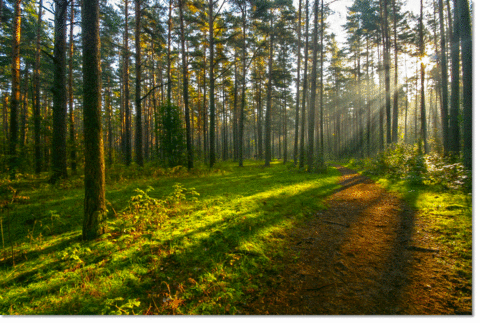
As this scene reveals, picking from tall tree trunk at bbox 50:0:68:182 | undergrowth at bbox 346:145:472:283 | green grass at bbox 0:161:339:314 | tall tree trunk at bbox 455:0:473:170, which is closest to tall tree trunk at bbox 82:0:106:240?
green grass at bbox 0:161:339:314

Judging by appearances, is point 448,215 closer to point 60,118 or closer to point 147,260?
point 147,260

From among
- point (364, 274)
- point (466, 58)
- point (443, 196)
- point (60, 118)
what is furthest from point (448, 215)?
point (60, 118)

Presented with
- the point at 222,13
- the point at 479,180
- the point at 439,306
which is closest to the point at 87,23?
the point at 439,306

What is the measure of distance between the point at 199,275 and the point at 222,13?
717 inches

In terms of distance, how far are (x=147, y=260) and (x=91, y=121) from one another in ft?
8.86

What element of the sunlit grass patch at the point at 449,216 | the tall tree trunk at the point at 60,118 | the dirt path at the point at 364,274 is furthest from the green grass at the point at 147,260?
the tall tree trunk at the point at 60,118

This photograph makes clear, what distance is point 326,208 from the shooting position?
18.2ft

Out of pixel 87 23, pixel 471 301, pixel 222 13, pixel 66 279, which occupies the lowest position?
pixel 471 301

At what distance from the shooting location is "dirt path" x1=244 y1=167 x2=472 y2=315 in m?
2.12

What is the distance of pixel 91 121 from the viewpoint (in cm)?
350

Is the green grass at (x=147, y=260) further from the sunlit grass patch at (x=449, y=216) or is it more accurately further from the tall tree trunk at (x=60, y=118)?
the tall tree trunk at (x=60, y=118)

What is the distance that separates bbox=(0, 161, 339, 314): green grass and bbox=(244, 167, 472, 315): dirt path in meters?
0.30

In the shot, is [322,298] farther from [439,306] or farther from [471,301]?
[471,301]

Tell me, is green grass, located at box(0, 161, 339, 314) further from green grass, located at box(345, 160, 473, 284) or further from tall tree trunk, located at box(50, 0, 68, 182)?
tall tree trunk, located at box(50, 0, 68, 182)
